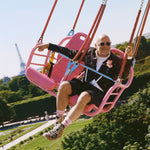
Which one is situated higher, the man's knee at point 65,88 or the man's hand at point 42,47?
the man's hand at point 42,47

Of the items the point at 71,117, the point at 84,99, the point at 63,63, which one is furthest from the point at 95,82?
the point at 63,63

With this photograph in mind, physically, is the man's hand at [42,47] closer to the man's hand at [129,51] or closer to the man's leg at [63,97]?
the man's leg at [63,97]

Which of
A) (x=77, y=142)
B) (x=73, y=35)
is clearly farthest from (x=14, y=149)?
(x=73, y=35)

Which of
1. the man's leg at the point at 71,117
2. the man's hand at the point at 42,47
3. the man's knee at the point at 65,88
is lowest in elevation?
the man's leg at the point at 71,117

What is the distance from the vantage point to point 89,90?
8.95 feet

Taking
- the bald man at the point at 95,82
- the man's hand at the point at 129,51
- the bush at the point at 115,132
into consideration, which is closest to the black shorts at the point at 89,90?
the bald man at the point at 95,82

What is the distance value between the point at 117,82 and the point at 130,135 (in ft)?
24.2

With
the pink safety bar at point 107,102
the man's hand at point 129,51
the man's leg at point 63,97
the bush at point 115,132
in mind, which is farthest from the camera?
the bush at point 115,132

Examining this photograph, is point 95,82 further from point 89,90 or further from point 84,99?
point 84,99

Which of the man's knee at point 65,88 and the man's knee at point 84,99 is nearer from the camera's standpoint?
the man's knee at point 84,99

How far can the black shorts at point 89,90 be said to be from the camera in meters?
2.64

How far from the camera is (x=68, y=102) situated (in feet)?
9.24

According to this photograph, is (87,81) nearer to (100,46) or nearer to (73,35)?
(100,46)

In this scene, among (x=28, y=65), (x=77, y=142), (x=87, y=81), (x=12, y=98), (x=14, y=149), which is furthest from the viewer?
(x=12, y=98)
